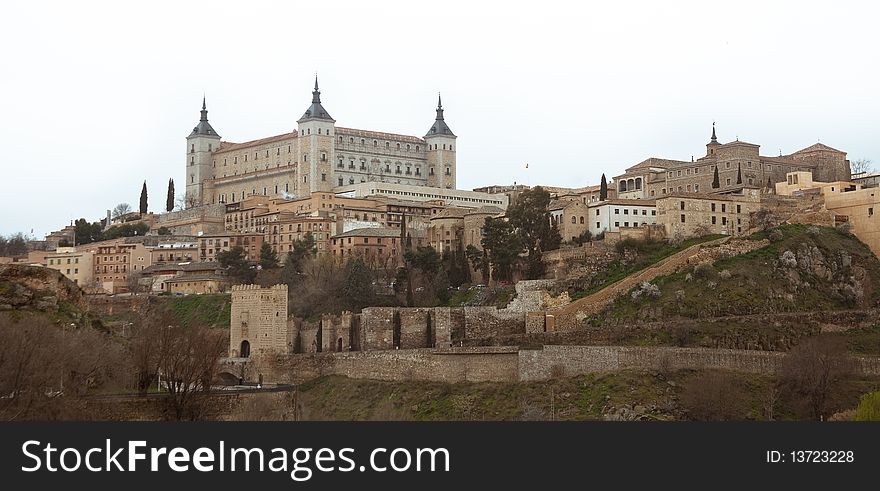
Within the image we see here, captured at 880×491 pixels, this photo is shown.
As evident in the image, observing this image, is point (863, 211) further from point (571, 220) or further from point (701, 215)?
point (571, 220)

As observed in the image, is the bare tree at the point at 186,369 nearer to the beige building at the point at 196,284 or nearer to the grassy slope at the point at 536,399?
the grassy slope at the point at 536,399

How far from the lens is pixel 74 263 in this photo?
10131cm

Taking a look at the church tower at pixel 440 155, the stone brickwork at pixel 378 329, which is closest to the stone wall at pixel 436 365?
the stone brickwork at pixel 378 329

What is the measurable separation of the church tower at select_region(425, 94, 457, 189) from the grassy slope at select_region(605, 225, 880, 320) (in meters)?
55.4

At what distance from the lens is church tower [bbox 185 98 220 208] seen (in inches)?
4791

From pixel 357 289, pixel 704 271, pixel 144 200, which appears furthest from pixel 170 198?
pixel 704 271

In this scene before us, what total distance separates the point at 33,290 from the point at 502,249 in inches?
1103

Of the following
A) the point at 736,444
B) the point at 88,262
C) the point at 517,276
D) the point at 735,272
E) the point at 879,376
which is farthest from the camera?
the point at 88,262

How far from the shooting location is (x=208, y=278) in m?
90.8

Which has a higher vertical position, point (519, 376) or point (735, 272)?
point (735, 272)

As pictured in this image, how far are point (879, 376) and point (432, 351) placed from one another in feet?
54.8

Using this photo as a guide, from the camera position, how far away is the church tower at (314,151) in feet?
367

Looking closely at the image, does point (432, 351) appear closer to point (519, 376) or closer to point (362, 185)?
point (519, 376)

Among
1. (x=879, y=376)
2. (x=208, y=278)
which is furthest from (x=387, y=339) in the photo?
(x=208, y=278)
